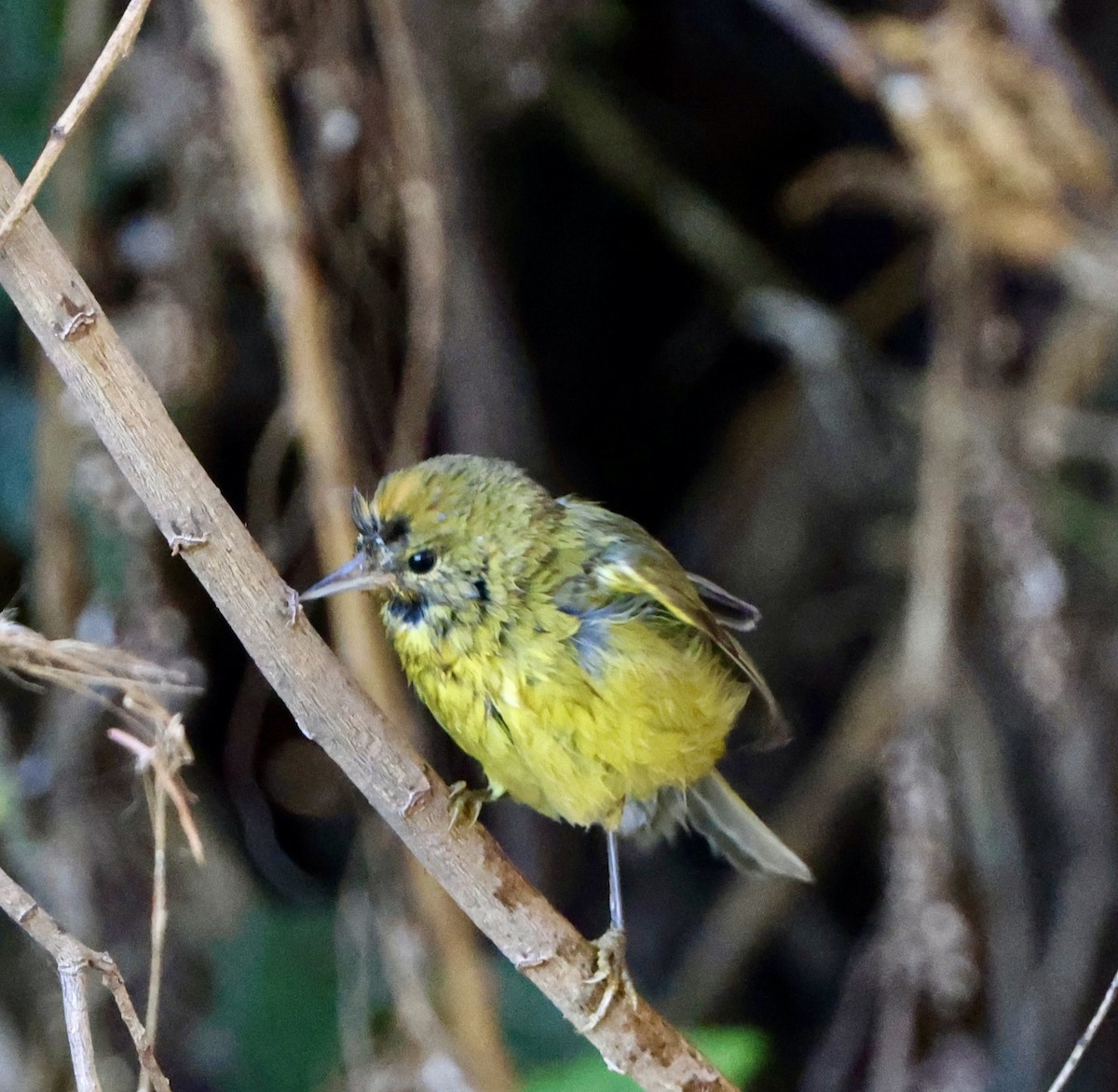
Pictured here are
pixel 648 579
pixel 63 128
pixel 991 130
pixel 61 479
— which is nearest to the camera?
pixel 63 128

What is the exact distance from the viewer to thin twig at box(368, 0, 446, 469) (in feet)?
7.93

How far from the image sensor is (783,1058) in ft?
11.2

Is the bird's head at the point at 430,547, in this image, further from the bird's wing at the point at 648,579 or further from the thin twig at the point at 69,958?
the thin twig at the point at 69,958

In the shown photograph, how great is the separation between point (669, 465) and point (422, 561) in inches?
77.0

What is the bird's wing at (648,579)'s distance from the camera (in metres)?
1.83

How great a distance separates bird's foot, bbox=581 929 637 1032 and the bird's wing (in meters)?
0.37

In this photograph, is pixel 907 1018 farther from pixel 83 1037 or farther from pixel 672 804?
pixel 83 1037

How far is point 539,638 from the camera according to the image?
1736 millimetres

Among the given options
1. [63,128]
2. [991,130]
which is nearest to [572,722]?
[63,128]

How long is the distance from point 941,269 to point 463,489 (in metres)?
1.62

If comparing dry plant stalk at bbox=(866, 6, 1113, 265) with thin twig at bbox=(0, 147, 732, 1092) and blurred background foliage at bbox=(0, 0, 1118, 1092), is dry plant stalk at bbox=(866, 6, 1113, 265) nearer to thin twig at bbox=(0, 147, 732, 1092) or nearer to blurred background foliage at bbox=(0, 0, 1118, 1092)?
blurred background foliage at bbox=(0, 0, 1118, 1092)

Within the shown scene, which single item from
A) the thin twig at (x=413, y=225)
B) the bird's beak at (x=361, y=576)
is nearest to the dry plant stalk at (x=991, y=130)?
the thin twig at (x=413, y=225)

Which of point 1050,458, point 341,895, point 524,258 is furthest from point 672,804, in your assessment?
point 524,258

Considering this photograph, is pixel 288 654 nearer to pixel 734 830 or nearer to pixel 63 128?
pixel 63 128
